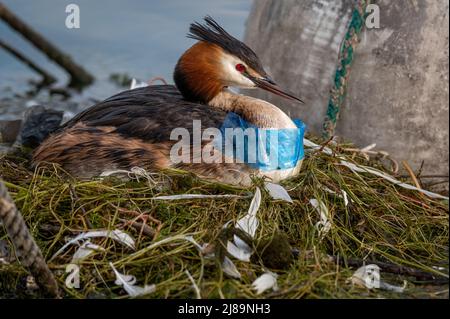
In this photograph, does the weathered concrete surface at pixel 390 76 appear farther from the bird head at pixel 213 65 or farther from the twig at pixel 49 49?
the twig at pixel 49 49

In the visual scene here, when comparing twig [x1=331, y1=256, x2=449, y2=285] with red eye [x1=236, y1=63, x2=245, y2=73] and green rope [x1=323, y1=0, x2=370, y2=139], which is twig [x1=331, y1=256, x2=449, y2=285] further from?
green rope [x1=323, y1=0, x2=370, y2=139]

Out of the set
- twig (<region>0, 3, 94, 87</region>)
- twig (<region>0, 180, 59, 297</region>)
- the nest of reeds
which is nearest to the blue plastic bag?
the nest of reeds

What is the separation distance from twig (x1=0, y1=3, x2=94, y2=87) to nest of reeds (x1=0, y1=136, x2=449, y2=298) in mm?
4627

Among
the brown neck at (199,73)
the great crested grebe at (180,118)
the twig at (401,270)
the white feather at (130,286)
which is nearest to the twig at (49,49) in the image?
the great crested grebe at (180,118)

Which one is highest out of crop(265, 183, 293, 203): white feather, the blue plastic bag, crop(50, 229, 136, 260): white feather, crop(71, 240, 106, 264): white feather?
the blue plastic bag

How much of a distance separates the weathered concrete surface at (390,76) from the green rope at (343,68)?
9cm

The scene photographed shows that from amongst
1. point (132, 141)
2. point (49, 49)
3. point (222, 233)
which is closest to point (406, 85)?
point (132, 141)

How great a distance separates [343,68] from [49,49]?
503 centimetres

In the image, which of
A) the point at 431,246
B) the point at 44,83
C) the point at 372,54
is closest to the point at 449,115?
the point at 372,54

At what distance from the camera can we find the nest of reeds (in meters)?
3.97

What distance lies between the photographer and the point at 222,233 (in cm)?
415

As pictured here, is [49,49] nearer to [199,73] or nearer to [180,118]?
[199,73]

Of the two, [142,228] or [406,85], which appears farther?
[406,85]

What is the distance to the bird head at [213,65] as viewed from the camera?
5184mm
